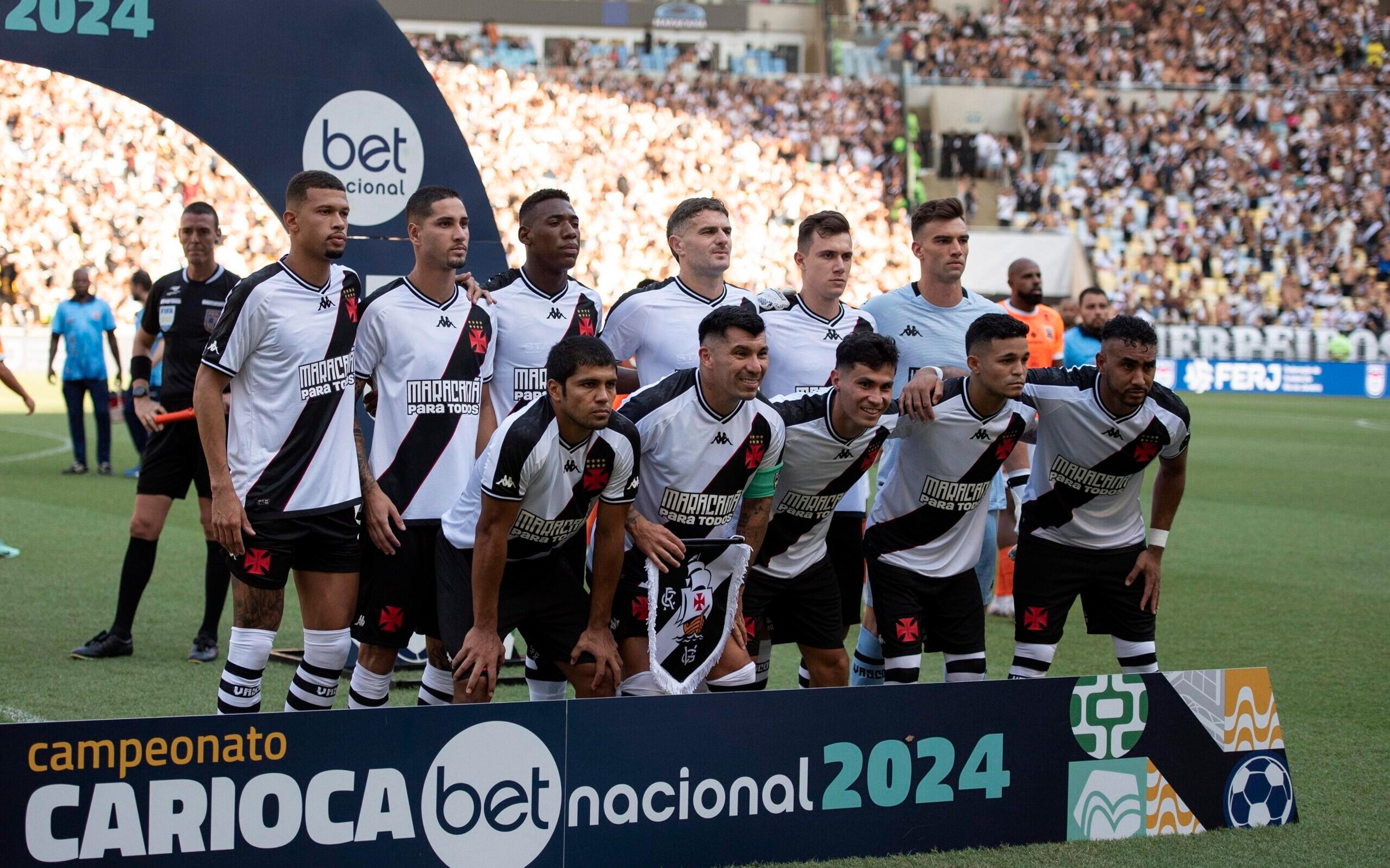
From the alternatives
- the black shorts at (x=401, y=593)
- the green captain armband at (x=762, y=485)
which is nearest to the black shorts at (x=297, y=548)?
the black shorts at (x=401, y=593)

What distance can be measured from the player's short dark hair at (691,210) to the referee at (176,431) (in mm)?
2460

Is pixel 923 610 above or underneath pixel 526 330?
underneath

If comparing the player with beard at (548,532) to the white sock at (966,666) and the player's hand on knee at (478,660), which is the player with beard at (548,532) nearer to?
the player's hand on knee at (478,660)

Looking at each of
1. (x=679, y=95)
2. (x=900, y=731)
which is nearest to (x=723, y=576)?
(x=900, y=731)

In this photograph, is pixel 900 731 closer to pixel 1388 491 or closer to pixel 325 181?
pixel 325 181

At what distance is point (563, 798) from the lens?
3.84 metres

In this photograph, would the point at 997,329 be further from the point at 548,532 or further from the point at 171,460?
the point at 171,460

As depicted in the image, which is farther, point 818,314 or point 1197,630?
point 1197,630

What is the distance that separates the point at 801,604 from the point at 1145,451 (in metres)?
1.45

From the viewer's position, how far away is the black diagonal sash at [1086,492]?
Result: 16.8 feet

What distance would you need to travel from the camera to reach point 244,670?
15.1 ft

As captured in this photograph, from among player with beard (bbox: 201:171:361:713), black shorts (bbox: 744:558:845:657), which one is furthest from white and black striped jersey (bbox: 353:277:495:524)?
black shorts (bbox: 744:558:845:657)

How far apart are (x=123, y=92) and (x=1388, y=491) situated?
45.5 ft

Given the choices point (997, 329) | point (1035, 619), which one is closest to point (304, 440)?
point (997, 329)
